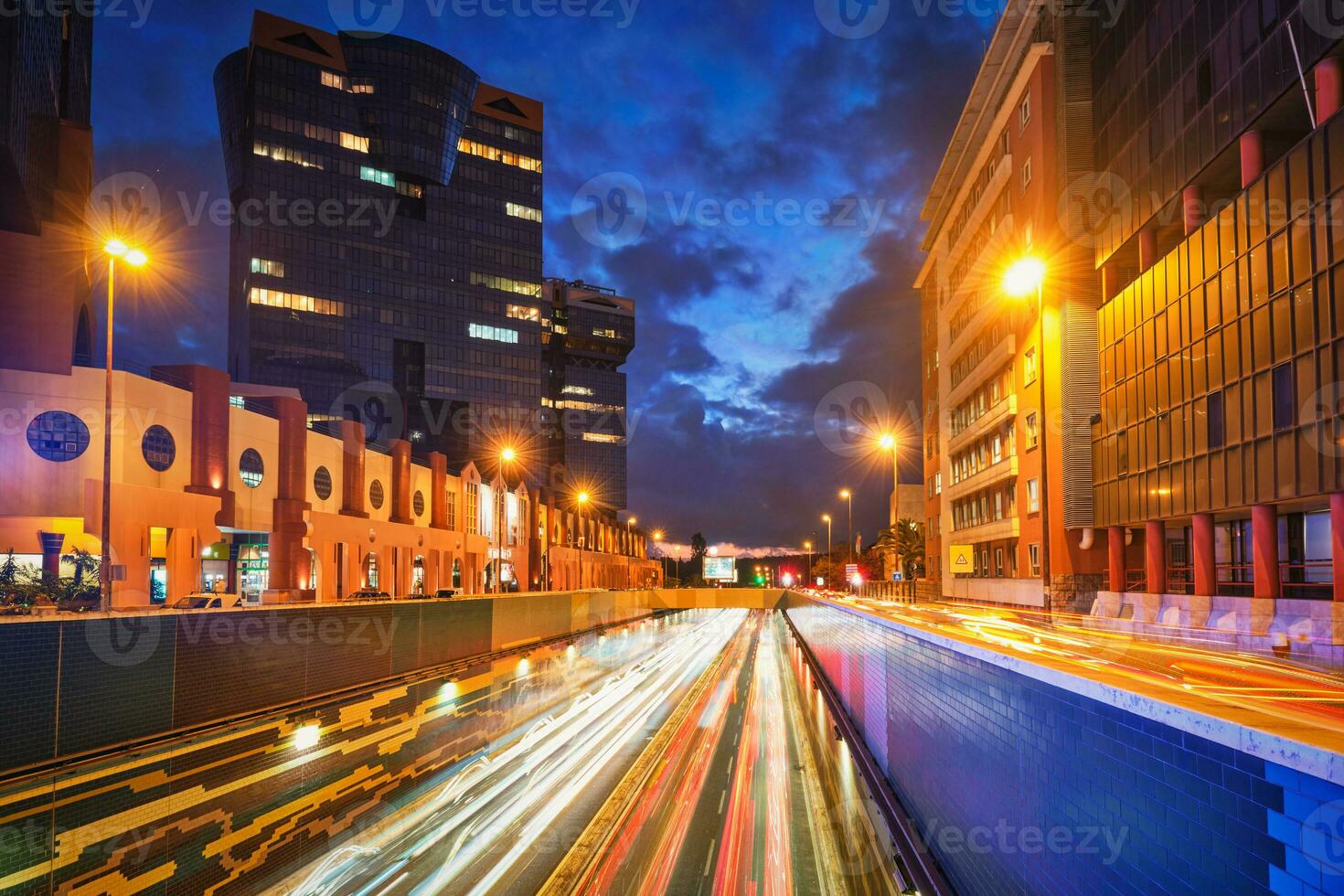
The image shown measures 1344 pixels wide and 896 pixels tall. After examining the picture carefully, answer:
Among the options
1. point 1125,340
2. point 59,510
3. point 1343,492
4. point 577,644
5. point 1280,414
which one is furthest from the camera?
point 577,644

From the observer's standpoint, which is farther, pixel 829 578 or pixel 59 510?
pixel 829 578

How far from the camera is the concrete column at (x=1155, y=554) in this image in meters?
37.8

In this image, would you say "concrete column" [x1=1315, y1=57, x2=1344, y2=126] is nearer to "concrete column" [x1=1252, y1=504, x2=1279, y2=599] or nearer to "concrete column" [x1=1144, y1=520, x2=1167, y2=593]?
"concrete column" [x1=1252, y1=504, x2=1279, y2=599]

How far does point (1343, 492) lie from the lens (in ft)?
84.1

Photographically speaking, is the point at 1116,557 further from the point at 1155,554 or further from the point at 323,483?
the point at 323,483

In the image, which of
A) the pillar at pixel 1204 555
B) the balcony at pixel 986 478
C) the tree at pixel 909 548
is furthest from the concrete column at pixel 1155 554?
the tree at pixel 909 548

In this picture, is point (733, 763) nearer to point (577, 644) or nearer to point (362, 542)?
point (577, 644)

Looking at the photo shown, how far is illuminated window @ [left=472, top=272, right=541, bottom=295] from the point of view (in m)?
140

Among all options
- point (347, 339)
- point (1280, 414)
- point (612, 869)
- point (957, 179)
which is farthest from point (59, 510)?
point (347, 339)

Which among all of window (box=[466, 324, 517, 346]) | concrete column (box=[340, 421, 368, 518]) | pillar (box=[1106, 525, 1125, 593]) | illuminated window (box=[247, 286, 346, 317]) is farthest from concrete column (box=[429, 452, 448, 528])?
window (box=[466, 324, 517, 346])

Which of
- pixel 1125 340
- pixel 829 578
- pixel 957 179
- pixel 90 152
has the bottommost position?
pixel 829 578

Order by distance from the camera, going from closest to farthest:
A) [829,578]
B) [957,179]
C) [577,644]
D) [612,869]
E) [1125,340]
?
[612,869] < [1125,340] < [577,644] < [957,179] < [829,578]

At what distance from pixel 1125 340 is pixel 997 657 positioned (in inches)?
1457

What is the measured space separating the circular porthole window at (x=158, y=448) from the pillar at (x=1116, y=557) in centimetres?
4455
